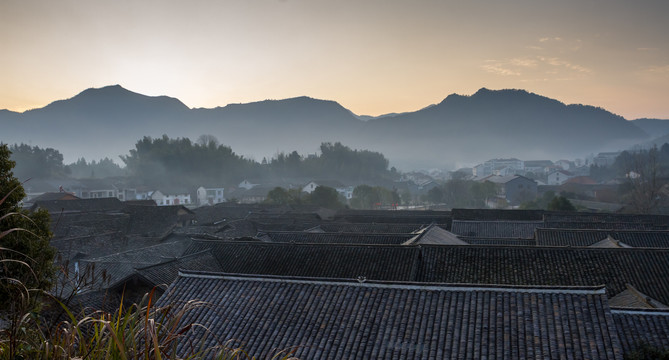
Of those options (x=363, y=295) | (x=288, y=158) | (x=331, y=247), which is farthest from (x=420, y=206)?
(x=363, y=295)

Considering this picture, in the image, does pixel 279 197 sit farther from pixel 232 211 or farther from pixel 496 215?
pixel 496 215

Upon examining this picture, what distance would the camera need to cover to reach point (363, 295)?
31.4 feet

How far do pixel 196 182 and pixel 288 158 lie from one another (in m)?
21.4

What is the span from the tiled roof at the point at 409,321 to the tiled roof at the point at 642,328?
100cm

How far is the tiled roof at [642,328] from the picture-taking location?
8539 mm

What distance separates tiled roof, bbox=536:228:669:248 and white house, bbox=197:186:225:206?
61.3 m

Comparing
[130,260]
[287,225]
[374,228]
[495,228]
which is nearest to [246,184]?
[287,225]

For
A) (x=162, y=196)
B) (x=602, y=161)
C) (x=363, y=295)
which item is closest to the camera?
(x=363, y=295)

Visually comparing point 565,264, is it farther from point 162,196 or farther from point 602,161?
point 602,161

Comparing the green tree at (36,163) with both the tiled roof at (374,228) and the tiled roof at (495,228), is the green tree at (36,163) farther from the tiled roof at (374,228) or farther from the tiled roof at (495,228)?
the tiled roof at (495,228)

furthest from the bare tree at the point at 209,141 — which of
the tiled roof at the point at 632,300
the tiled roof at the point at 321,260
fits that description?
the tiled roof at the point at 632,300

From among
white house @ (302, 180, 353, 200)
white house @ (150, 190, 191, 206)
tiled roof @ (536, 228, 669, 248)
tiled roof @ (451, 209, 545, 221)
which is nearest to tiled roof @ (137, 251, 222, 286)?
tiled roof @ (536, 228, 669, 248)

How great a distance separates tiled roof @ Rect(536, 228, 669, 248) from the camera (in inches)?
805

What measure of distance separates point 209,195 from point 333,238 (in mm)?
56097
